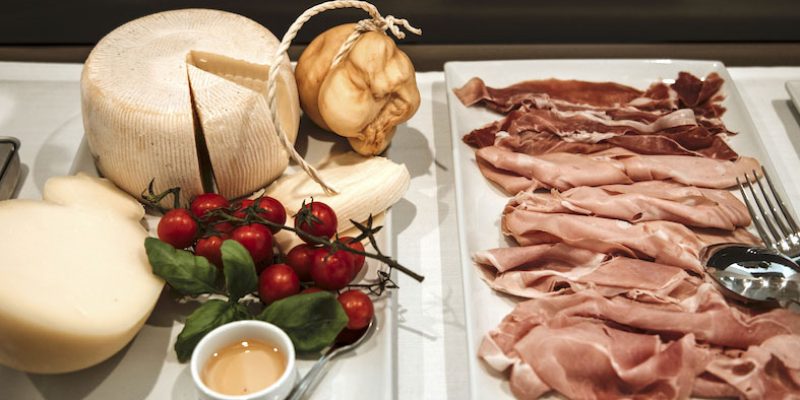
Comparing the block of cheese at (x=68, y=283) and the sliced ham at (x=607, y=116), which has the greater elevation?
the sliced ham at (x=607, y=116)

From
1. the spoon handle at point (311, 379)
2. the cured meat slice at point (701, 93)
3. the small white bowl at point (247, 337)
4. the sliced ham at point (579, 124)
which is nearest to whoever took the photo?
the small white bowl at point (247, 337)

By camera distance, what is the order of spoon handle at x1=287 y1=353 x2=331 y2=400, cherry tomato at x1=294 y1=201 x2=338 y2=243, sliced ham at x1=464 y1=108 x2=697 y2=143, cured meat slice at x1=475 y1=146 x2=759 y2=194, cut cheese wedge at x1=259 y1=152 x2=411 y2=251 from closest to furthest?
spoon handle at x1=287 y1=353 x2=331 y2=400 < cherry tomato at x1=294 y1=201 x2=338 y2=243 < cut cheese wedge at x1=259 y1=152 x2=411 y2=251 < cured meat slice at x1=475 y1=146 x2=759 y2=194 < sliced ham at x1=464 y1=108 x2=697 y2=143

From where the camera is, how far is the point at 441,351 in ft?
4.41

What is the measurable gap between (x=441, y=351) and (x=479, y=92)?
696mm

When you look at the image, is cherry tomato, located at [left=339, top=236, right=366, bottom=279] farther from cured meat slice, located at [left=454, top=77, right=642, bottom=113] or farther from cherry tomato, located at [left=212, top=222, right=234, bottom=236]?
cured meat slice, located at [left=454, top=77, right=642, bottom=113]

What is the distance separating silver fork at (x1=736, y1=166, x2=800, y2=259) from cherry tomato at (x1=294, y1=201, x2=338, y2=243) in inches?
34.2

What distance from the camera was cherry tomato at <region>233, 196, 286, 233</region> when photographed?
131cm

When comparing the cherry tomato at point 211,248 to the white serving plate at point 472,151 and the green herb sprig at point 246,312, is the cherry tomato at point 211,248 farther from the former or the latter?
the white serving plate at point 472,151

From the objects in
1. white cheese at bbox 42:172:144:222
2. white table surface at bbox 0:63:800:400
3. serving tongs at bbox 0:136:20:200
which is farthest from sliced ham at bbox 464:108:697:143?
serving tongs at bbox 0:136:20:200

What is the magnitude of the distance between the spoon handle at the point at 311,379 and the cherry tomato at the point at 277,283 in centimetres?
13

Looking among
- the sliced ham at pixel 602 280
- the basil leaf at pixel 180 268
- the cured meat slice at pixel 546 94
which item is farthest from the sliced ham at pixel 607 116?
the basil leaf at pixel 180 268

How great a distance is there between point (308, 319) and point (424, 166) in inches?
24.8

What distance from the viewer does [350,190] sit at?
145 cm

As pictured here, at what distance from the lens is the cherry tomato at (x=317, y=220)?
50.4 inches
